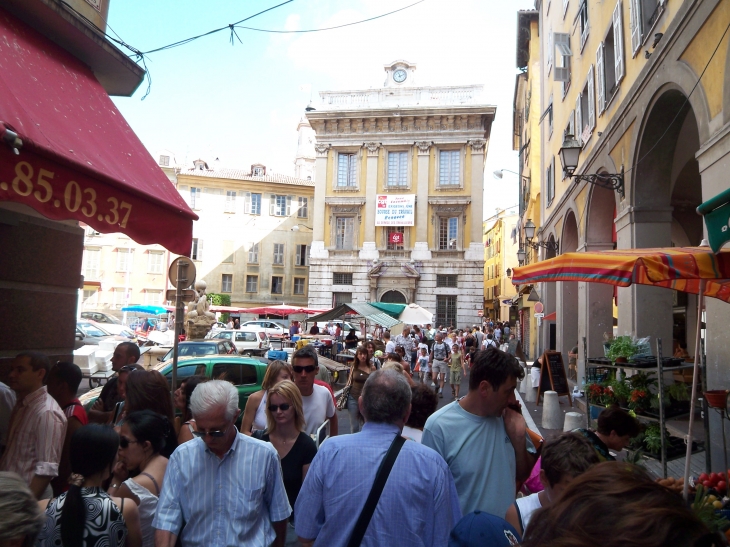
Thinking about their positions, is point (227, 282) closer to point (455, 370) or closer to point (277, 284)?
point (277, 284)

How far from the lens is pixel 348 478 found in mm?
2572

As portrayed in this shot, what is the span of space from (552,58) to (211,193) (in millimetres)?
34704

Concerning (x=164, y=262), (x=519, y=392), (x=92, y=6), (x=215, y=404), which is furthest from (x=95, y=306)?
(x=215, y=404)

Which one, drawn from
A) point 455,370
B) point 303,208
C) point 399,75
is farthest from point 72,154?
point 303,208

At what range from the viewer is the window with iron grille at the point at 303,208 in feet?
162

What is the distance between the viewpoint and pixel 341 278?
1560 inches

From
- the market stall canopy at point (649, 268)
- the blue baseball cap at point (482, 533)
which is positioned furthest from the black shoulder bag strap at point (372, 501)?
the market stall canopy at point (649, 268)

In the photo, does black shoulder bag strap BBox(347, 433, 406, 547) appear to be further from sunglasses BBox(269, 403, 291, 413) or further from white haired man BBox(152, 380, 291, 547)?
sunglasses BBox(269, 403, 291, 413)

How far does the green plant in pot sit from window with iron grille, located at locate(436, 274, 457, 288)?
1223 inches

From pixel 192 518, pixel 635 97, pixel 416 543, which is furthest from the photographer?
pixel 635 97

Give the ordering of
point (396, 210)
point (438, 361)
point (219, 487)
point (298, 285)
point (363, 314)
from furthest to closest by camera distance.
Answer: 1. point (298, 285)
2. point (396, 210)
3. point (363, 314)
4. point (438, 361)
5. point (219, 487)

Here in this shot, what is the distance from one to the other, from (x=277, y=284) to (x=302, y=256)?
3326 mm

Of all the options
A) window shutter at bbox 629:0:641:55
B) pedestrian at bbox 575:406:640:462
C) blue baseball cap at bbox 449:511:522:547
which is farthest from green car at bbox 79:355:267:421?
window shutter at bbox 629:0:641:55

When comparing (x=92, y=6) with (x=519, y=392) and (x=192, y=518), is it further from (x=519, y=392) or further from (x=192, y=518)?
(x=519, y=392)
